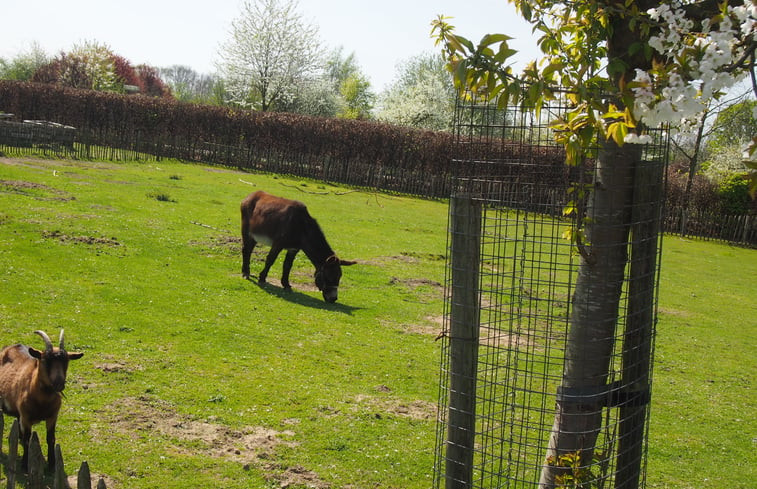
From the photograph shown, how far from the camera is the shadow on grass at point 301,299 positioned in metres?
13.4

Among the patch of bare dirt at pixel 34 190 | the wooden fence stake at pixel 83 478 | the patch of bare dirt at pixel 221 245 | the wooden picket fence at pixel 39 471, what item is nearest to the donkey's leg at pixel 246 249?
the patch of bare dirt at pixel 221 245

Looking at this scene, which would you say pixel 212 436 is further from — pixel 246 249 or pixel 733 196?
pixel 733 196

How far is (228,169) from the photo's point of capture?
122 feet

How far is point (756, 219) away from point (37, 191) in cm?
→ 3167

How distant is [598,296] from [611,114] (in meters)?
1.43

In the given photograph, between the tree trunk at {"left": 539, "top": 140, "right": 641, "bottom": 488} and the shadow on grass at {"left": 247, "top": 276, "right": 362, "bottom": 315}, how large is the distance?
891cm

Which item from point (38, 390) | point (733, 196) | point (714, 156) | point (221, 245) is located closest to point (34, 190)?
point (221, 245)

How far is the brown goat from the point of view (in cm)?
580

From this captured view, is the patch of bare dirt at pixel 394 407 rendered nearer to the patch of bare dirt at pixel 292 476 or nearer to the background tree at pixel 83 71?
the patch of bare dirt at pixel 292 476

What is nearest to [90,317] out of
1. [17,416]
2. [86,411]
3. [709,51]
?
[86,411]

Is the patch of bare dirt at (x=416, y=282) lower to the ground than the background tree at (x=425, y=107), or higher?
lower

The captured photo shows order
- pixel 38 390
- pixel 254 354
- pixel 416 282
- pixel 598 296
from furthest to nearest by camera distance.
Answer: pixel 416 282 < pixel 254 354 < pixel 38 390 < pixel 598 296

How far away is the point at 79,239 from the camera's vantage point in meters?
15.1

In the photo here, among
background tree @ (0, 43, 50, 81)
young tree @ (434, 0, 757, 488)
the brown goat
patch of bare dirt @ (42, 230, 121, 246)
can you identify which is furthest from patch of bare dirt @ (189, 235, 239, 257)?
background tree @ (0, 43, 50, 81)
